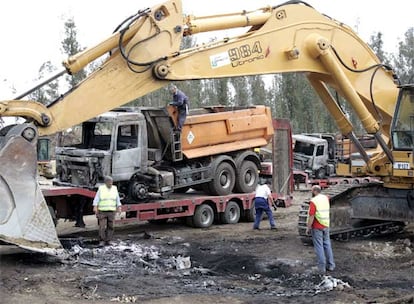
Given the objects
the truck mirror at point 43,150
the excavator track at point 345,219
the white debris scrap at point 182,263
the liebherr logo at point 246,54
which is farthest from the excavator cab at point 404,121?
the truck mirror at point 43,150

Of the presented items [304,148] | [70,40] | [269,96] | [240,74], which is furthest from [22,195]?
[269,96]

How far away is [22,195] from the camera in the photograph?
10.5 metres

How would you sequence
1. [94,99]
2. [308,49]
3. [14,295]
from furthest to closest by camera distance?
[308,49]
[94,99]
[14,295]

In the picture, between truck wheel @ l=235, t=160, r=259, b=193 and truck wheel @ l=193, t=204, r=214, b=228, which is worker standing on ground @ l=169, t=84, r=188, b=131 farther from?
truck wheel @ l=235, t=160, r=259, b=193

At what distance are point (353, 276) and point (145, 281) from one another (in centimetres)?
330

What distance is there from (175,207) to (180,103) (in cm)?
243

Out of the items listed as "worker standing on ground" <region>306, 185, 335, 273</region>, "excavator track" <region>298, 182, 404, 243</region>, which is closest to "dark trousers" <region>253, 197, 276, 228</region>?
"excavator track" <region>298, 182, 404, 243</region>

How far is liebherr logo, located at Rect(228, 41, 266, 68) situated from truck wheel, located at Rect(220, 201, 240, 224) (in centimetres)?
561

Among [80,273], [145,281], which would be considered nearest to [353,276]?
[145,281]

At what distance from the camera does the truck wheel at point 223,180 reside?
16.8m

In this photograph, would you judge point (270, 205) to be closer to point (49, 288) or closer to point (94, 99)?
point (94, 99)

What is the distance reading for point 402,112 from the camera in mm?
12766

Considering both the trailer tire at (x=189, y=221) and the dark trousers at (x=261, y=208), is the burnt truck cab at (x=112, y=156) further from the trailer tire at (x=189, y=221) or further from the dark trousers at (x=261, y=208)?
the dark trousers at (x=261, y=208)

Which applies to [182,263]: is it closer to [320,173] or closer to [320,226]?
[320,226]
